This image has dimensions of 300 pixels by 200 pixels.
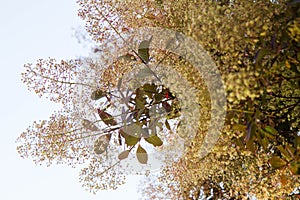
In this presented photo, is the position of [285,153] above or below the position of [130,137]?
below

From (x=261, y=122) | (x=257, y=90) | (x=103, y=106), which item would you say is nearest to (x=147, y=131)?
(x=103, y=106)

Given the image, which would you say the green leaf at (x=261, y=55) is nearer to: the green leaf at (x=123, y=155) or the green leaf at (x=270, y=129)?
the green leaf at (x=270, y=129)

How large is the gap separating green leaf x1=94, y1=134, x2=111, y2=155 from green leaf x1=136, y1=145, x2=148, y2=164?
0.25 feet

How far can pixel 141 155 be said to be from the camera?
1.14m

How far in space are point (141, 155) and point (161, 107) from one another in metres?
0.14

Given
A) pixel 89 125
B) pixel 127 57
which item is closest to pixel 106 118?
pixel 89 125

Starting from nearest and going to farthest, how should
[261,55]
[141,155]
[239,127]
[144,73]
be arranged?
[261,55]
[239,127]
[144,73]
[141,155]

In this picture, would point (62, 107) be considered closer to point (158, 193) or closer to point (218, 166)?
point (218, 166)

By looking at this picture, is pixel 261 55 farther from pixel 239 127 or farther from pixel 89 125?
pixel 89 125

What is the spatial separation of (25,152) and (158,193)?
51 cm

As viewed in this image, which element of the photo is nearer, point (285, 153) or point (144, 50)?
point (285, 153)

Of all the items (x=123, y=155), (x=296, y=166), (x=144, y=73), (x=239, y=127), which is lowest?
(x=296, y=166)

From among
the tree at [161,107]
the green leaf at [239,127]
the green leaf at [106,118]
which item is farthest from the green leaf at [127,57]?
the green leaf at [239,127]

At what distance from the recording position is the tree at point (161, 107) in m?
0.83
